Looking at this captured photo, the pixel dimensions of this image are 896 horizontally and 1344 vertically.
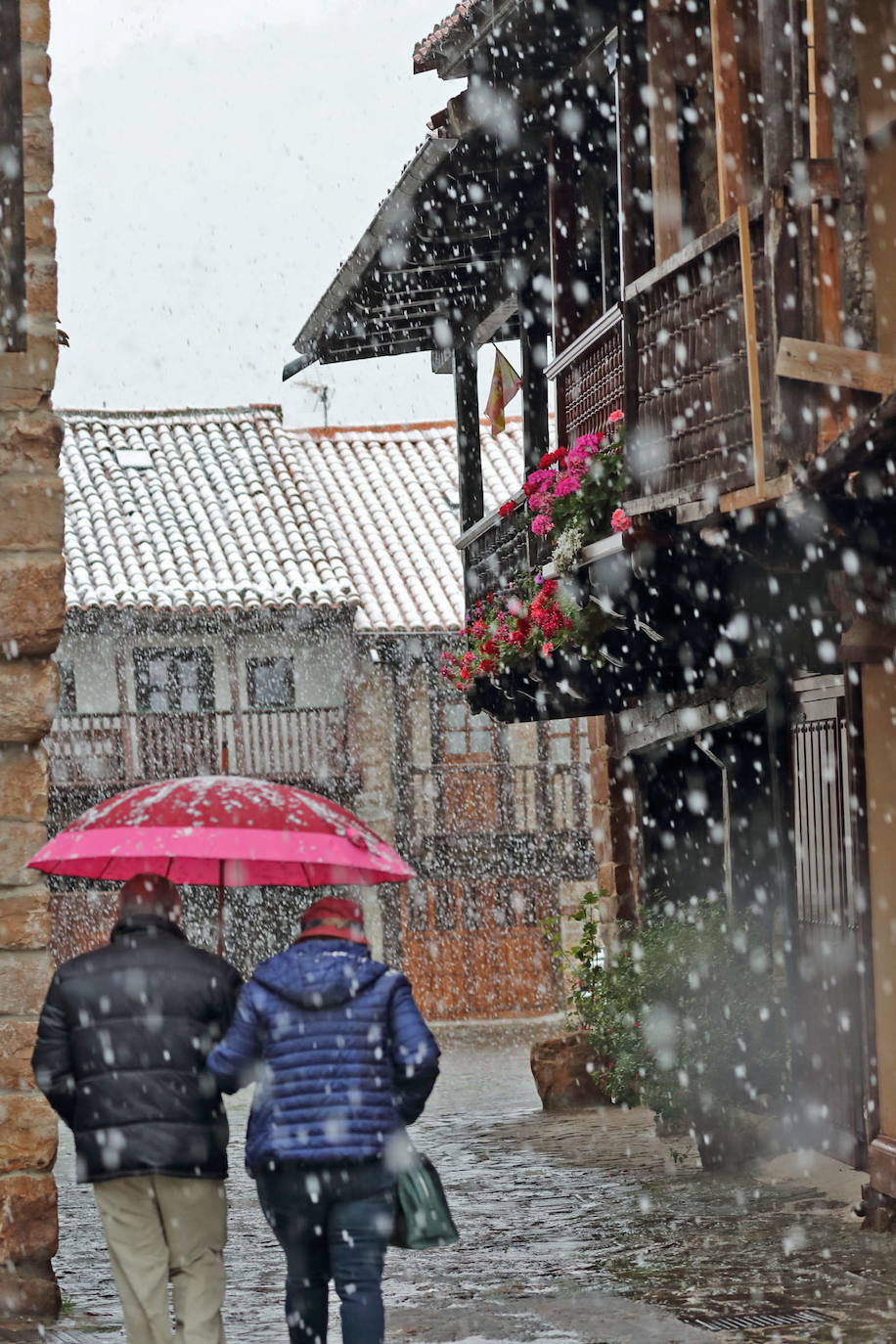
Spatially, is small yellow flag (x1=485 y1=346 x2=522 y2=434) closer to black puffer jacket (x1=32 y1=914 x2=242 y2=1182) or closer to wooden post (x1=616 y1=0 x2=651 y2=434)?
wooden post (x1=616 y1=0 x2=651 y2=434)

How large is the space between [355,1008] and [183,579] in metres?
21.1

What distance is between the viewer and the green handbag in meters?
5.01

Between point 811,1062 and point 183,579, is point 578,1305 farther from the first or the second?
point 183,579

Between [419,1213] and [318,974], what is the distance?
0.74 m

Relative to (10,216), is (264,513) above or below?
above

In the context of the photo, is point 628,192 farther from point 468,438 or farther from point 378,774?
point 378,774

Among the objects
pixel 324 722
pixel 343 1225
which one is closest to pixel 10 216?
pixel 343 1225

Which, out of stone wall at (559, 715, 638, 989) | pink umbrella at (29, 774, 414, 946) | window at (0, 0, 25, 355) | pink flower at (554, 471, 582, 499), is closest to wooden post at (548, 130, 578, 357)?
pink flower at (554, 471, 582, 499)

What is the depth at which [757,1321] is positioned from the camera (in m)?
6.51

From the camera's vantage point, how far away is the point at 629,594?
9.90 metres

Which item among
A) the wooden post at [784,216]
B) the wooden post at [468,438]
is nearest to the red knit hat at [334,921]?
the wooden post at [784,216]

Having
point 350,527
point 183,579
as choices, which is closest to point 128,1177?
point 183,579

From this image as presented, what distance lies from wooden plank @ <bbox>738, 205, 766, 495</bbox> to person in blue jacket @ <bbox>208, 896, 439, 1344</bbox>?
141 inches

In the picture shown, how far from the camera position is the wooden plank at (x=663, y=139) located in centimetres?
934
